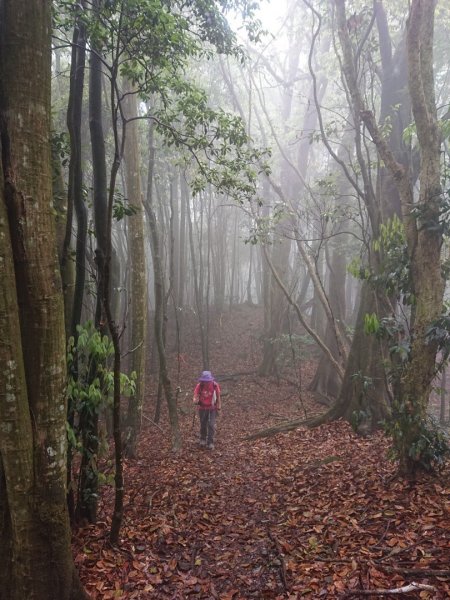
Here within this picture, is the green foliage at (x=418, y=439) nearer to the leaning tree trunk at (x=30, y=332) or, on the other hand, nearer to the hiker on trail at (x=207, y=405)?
the leaning tree trunk at (x=30, y=332)

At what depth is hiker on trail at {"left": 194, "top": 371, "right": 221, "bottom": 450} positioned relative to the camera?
9.23 meters

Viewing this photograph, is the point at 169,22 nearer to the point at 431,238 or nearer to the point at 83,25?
the point at 83,25

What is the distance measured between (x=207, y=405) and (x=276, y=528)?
4357 mm

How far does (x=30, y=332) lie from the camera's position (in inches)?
120

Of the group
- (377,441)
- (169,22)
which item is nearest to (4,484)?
(169,22)

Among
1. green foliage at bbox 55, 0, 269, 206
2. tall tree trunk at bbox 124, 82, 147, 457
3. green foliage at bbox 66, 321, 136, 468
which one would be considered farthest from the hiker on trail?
green foliage at bbox 66, 321, 136, 468

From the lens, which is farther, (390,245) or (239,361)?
(239,361)

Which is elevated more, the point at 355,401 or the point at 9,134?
the point at 9,134

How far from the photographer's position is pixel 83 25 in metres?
4.64

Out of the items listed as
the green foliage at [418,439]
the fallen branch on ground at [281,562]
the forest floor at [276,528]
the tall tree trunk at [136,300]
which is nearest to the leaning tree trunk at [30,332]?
the forest floor at [276,528]

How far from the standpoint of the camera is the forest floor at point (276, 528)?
370 cm

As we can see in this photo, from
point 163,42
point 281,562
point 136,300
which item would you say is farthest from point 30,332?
point 136,300

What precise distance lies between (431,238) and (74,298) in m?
4.06

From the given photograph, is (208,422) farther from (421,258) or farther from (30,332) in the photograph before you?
(30,332)
